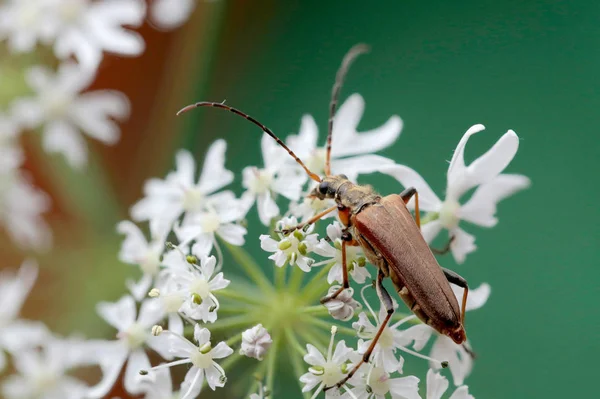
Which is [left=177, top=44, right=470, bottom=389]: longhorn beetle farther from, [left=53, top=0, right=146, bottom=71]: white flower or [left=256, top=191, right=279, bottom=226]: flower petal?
[left=53, top=0, right=146, bottom=71]: white flower

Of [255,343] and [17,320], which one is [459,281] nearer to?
[255,343]

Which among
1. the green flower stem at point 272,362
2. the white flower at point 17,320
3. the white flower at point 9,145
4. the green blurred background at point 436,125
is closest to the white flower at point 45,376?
the white flower at point 17,320

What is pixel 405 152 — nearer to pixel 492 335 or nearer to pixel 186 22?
pixel 492 335

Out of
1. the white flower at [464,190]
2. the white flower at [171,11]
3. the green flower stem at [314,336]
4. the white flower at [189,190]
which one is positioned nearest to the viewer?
the green flower stem at [314,336]

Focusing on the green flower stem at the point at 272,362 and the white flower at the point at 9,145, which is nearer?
the green flower stem at the point at 272,362

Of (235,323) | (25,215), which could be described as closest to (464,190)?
(235,323)

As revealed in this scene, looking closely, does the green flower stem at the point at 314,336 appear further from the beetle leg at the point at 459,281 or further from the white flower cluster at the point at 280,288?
the beetle leg at the point at 459,281

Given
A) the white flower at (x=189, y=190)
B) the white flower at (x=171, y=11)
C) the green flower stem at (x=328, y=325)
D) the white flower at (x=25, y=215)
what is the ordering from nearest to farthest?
the green flower stem at (x=328, y=325)
the white flower at (x=189, y=190)
the white flower at (x=25, y=215)
the white flower at (x=171, y=11)
